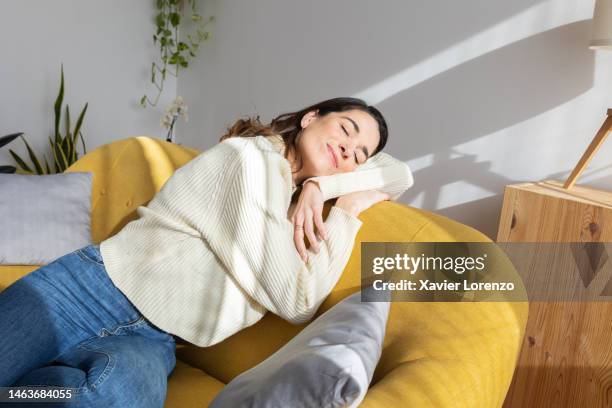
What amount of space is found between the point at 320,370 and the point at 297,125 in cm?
92

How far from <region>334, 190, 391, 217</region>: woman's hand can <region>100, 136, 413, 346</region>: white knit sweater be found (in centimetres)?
3

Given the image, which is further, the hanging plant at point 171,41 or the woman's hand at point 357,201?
the hanging plant at point 171,41

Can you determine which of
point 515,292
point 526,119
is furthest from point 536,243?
point 515,292

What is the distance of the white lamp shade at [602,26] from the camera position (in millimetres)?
1720

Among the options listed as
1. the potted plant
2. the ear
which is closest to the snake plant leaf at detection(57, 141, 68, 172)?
the potted plant

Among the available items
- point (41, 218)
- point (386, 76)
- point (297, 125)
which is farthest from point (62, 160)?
point (297, 125)

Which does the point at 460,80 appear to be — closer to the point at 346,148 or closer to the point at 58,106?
the point at 346,148

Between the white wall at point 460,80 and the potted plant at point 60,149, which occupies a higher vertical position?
the white wall at point 460,80

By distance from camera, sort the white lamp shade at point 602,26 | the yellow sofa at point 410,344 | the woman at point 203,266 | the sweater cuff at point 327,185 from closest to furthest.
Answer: the yellow sofa at point 410,344 < the woman at point 203,266 < the sweater cuff at point 327,185 < the white lamp shade at point 602,26

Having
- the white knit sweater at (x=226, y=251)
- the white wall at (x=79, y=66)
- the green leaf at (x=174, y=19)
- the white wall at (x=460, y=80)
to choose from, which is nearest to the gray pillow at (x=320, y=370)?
the white knit sweater at (x=226, y=251)

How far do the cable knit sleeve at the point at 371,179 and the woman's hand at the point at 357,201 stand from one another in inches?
0.5

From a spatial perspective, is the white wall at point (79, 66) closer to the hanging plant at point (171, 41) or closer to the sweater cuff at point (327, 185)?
the hanging plant at point (171, 41)

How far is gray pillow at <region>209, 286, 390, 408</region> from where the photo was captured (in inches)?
33.7

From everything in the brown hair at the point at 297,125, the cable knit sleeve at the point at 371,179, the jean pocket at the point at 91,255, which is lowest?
the jean pocket at the point at 91,255
